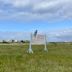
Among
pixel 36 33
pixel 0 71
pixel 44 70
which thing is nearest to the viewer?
pixel 0 71

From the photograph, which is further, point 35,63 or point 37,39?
point 37,39

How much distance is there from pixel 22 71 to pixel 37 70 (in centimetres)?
77

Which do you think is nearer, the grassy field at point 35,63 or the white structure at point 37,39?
the grassy field at point 35,63

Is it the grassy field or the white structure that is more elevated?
the white structure

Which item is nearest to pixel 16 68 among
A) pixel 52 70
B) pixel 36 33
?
pixel 52 70

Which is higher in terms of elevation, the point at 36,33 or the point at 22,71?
the point at 36,33

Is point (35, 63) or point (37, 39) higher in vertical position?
point (37, 39)

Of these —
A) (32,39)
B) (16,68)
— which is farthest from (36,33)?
(16,68)

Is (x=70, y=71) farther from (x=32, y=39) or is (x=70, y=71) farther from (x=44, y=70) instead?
(x=32, y=39)

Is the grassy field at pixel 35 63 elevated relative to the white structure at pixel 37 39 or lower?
lower

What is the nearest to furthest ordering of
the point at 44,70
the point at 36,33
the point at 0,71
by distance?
the point at 0,71 → the point at 44,70 → the point at 36,33

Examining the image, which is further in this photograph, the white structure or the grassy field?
the white structure

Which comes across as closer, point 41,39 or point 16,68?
point 16,68

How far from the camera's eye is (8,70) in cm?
1515
